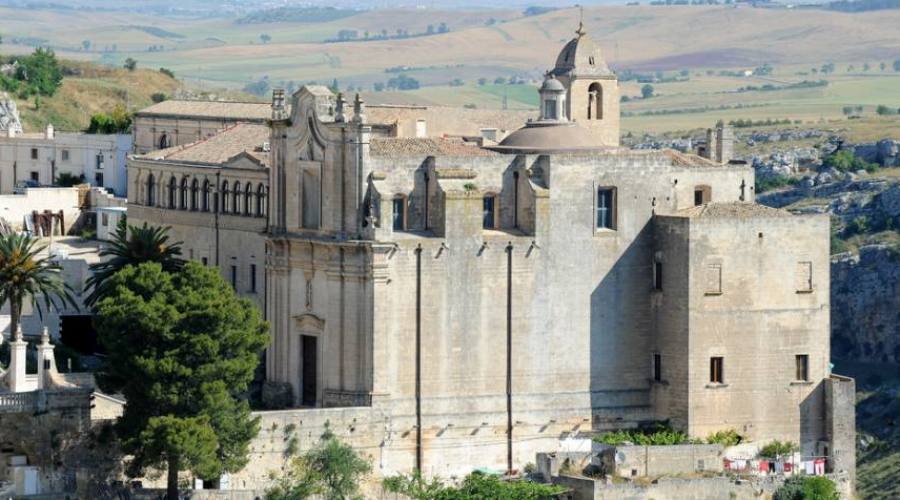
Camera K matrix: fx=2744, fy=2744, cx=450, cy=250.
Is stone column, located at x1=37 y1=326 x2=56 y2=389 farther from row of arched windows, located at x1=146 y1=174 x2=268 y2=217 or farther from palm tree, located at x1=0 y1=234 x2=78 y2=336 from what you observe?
row of arched windows, located at x1=146 y1=174 x2=268 y2=217

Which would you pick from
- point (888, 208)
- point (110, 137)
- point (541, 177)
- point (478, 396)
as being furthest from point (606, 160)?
point (888, 208)

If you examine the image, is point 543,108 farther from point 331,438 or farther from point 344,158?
point 331,438

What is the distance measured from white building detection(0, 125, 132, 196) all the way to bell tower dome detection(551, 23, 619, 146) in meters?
34.7

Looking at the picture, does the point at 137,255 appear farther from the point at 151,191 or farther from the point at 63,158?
the point at 63,158

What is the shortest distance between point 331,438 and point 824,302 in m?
14.6

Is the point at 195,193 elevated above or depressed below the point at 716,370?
above

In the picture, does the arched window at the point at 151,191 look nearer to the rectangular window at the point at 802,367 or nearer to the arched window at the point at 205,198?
the arched window at the point at 205,198

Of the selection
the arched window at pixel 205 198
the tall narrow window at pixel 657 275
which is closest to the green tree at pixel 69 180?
the arched window at pixel 205 198

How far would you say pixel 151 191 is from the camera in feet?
298

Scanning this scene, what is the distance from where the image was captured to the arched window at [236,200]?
84.2 m

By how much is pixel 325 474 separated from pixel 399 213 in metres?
7.29

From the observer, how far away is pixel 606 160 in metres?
73.4

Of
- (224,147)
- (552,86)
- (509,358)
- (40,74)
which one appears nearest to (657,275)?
(509,358)

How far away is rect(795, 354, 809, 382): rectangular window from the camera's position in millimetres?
74688
